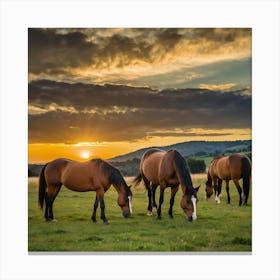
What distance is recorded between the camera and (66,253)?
8273 millimetres

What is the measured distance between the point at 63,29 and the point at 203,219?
12.4 ft

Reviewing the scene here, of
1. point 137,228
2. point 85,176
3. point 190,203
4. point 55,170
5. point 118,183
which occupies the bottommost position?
point 137,228

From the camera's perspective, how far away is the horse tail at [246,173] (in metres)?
8.54

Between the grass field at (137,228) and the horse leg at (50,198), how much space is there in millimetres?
70

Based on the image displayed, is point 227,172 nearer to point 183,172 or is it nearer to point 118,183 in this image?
point 183,172

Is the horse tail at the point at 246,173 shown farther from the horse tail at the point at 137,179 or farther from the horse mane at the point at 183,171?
the horse tail at the point at 137,179

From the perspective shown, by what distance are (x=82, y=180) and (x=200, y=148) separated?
6.50 feet

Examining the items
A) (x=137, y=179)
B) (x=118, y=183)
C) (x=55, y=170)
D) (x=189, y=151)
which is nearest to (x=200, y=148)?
(x=189, y=151)

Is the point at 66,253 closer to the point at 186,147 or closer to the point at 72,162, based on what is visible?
the point at 72,162

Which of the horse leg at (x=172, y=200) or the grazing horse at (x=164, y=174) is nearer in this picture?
the grazing horse at (x=164, y=174)

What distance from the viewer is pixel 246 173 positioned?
8.62 m

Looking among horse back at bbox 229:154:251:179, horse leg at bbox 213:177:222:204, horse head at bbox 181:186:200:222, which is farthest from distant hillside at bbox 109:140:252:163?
horse head at bbox 181:186:200:222

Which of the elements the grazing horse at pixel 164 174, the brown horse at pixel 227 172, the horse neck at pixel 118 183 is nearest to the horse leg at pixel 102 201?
the horse neck at pixel 118 183
